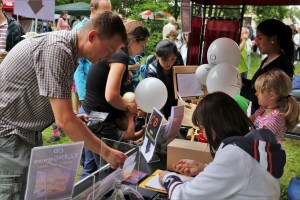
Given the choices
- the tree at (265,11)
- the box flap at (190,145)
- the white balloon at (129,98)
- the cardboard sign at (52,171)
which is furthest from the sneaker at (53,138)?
the tree at (265,11)

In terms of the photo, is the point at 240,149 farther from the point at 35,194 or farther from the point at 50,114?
the point at 50,114

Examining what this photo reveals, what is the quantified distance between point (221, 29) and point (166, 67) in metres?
1.56

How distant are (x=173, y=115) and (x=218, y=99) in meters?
0.70

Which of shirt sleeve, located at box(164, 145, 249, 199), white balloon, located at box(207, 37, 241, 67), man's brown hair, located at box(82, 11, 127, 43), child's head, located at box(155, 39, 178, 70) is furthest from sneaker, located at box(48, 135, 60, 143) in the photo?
shirt sleeve, located at box(164, 145, 249, 199)

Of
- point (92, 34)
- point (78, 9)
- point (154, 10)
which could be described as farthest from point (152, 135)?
point (78, 9)

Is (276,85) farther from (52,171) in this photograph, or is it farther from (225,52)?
(52,171)

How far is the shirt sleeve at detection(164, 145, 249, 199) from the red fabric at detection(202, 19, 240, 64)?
3209 millimetres

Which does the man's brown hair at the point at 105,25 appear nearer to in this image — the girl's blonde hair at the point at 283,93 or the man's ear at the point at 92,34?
the man's ear at the point at 92,34

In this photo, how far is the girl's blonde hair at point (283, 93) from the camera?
1952mm

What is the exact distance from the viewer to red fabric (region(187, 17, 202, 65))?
411 centimetres

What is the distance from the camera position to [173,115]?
Answer: 2.00 meters

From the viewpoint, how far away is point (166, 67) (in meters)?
2.93

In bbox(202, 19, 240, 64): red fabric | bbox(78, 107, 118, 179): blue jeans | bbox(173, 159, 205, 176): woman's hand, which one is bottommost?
bbox(78, 107, 118, 179): blue jeans

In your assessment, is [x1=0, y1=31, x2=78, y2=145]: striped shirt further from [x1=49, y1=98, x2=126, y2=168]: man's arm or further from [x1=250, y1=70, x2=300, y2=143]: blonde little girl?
[x1=250, y1=70, x2=300, y2=143]: blonde little girl
